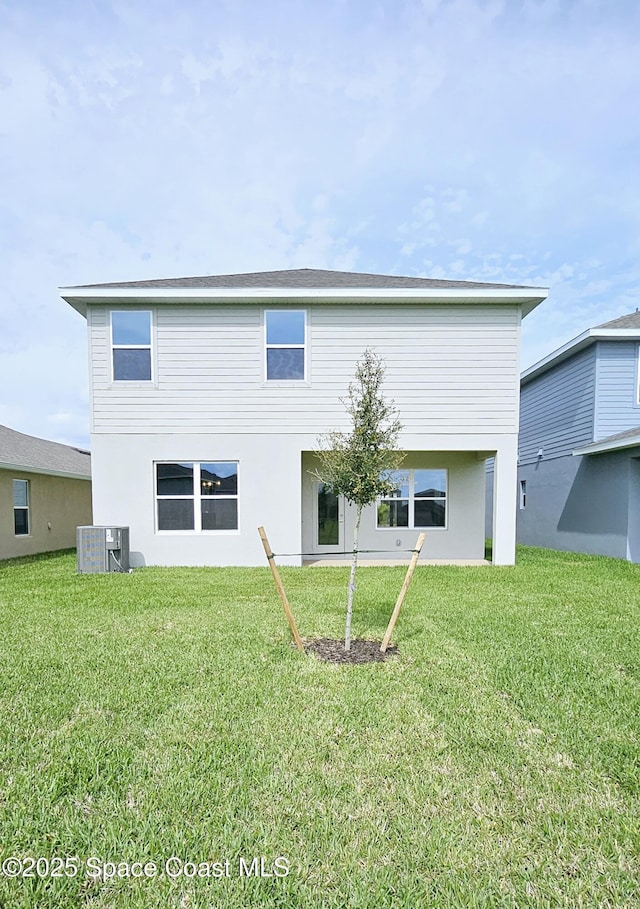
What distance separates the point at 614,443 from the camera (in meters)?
10.6

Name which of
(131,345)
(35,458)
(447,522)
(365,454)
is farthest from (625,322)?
(35,458)

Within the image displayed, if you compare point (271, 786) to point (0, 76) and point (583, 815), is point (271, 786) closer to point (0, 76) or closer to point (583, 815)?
point (583, 815)

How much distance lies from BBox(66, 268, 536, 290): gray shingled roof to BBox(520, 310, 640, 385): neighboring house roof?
143 inches

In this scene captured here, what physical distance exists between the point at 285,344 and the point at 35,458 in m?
8.91

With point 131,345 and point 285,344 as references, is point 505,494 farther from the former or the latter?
point 131,345

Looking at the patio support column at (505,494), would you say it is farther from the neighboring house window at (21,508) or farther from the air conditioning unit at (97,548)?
the neighboring house window at (21,508)

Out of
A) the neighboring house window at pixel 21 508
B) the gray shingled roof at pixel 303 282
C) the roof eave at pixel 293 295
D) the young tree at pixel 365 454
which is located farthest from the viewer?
the neighboring house window at pixel 21 508

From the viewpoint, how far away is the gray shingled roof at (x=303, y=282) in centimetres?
967

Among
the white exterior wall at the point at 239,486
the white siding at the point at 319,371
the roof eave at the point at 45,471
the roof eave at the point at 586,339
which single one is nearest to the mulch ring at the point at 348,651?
the white exterior wall at the point at 239,486

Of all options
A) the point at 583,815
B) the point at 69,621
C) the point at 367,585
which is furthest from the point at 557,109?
the point at 69,621

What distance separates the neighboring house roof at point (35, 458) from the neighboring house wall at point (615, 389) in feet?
50.7

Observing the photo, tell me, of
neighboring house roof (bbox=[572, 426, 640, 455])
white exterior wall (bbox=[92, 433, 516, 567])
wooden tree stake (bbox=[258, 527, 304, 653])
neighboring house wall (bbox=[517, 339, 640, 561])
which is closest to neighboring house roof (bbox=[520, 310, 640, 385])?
neighboring house wall (bbox=[517, 339, 640, 561])

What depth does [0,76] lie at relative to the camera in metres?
8.42

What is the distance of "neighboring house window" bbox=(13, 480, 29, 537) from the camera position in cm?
1211
